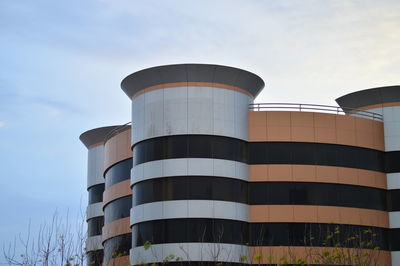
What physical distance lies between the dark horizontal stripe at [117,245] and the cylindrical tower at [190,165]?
4414 mm

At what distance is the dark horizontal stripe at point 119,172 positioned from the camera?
55656mm

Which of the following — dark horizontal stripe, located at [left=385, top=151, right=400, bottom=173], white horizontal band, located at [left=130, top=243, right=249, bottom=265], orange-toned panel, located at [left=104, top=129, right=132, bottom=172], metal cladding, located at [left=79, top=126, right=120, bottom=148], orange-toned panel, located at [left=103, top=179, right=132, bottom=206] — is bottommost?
white horizontal band, located at [left=130, top=243, right=249, bottom=265]

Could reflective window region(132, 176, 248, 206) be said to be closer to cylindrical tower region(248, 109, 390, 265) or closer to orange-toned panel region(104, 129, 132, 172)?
cylindrical tower region(248, 109, 390, 265)

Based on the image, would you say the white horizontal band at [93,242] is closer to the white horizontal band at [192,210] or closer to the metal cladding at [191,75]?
the white horizontal band at [192,210]

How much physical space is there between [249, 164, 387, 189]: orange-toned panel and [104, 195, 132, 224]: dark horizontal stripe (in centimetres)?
1119

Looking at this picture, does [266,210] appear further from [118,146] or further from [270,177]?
[118,146]

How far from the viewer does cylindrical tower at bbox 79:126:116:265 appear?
71438 mm

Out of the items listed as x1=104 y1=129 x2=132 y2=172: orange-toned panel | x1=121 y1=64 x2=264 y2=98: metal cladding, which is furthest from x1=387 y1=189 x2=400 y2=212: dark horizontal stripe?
x1=104 y1=129 x2=132 y2=172: orange-toned panel

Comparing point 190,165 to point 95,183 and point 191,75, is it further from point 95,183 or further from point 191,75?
point 95,183

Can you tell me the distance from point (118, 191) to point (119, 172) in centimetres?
159

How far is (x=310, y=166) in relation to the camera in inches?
2009

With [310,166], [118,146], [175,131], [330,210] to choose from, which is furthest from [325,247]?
[118,146]

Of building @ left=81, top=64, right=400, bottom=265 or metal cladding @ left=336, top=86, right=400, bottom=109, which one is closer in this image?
building @ left=81, top=64, right=400, bottom=265

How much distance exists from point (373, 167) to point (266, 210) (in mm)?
9957
